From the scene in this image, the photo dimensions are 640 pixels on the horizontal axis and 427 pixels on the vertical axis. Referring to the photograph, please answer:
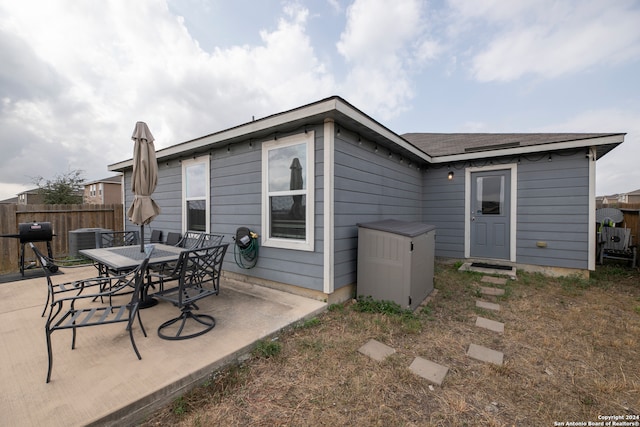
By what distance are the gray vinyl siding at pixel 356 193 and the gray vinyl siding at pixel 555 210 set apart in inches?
103

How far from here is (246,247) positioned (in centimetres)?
386

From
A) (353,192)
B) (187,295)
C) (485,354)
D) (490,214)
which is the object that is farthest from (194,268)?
(490,214)

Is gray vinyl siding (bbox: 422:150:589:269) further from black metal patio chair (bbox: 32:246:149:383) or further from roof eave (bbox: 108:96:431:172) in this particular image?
black metal patio chair (bbox: 32:246:149:383)

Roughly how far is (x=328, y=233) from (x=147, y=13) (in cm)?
612

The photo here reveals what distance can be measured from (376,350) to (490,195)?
475cm

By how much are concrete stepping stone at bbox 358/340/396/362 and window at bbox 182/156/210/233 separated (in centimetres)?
362

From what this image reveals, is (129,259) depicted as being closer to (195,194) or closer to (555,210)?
(195,194)

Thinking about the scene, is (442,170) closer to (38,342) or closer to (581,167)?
(581,167)

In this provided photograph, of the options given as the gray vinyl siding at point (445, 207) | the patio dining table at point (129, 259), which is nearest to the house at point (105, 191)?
the patio dining table at point (129, 259)

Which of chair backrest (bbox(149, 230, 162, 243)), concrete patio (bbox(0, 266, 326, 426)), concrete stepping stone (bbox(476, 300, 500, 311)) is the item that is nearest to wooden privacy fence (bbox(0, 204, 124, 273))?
chair backrest (bbox(149, 230, 162, 243))

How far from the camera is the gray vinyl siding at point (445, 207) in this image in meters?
5.66

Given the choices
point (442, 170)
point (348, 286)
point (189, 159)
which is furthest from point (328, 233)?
point (442, 170)

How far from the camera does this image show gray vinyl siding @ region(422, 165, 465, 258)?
18.6 ft

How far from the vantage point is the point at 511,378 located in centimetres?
191
